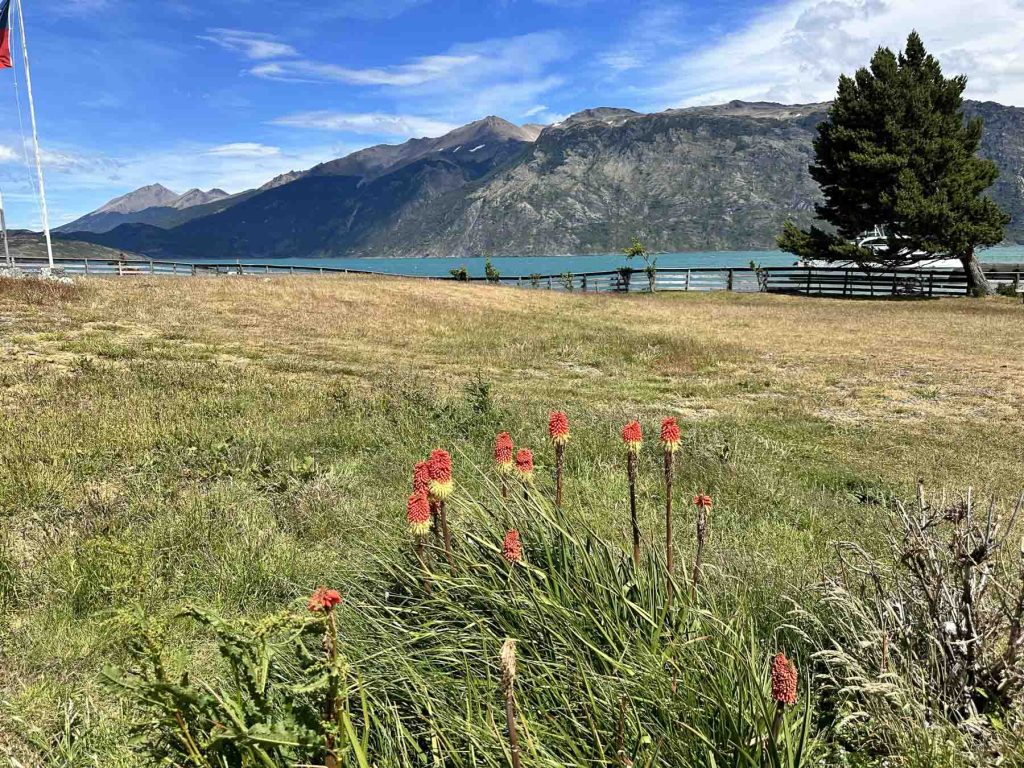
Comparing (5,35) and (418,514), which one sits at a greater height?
(5,35)

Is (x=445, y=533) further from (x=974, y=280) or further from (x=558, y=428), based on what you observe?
(x=974, y=280)

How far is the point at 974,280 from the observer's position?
35.7 metres

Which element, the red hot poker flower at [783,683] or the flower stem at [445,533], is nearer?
the red hot poker flower at [783,683]

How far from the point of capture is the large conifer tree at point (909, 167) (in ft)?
112

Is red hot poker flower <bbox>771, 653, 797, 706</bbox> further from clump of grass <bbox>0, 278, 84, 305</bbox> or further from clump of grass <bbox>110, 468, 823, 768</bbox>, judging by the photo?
clump of grass <bbox>0, 278, 84, 305</bbox>

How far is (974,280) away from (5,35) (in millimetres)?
45835

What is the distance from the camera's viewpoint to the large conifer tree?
112 feet

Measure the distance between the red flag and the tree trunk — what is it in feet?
146

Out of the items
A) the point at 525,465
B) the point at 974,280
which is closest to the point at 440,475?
the point at 525,465

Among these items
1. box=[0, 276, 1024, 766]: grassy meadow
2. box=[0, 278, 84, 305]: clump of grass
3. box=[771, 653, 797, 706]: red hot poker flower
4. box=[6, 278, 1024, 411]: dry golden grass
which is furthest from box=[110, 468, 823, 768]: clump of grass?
box=[0, 278, 84, 305]: clump of grass

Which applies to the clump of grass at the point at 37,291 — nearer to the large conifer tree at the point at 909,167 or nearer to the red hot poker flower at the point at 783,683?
the red hot poker flower at the point at 783,683

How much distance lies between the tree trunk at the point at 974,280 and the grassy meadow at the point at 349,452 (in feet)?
65.5

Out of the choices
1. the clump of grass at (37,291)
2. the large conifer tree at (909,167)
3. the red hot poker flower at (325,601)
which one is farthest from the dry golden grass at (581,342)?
the red hot poker flower at (325,601)

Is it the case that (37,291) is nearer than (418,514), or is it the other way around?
(418,514)
